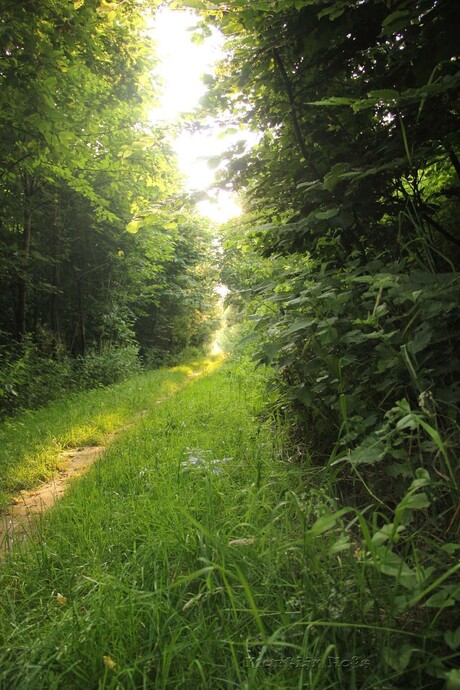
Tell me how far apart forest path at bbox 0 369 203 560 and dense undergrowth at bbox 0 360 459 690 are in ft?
0.66

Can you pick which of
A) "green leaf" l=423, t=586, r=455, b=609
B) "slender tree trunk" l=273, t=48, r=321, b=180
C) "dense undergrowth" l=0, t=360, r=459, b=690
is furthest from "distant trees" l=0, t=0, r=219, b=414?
"green leaf" l=423, t=586, r=455, b=609

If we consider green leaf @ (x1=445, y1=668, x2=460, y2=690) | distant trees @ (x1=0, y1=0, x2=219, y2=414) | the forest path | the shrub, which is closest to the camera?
green leaf @ (x1=445, y1=668, x2=460, y2=690)

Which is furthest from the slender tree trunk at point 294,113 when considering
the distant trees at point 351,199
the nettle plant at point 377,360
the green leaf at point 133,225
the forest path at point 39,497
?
the forest path at point 39,497

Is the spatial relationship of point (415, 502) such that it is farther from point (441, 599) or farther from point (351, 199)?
point (351, 199)

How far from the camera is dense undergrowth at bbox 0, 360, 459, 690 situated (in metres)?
1.05

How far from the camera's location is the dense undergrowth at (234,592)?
105 cm

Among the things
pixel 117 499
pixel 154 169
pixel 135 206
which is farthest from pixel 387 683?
pixel 154 169

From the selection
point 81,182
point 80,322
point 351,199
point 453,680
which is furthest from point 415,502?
point 80,322

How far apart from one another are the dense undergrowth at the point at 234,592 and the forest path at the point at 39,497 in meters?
0.20

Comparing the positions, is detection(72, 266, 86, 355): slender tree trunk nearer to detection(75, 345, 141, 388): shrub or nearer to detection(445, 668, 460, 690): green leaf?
detection(75, 345, 141, 388): shrub

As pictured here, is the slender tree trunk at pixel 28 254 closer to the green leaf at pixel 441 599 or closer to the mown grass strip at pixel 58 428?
the mown grass strip at pixel 58 428

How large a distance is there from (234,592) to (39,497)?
242 centimetres

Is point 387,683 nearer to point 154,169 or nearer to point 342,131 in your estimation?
point 342,131

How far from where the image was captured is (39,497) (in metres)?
3.20
